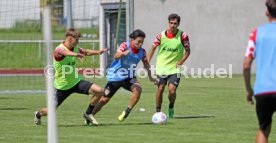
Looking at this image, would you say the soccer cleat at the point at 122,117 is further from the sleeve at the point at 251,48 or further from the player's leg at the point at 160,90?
the sleeve at the point at 251,48

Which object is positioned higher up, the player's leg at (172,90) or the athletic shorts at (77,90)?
the athletic shorts at (77,90)

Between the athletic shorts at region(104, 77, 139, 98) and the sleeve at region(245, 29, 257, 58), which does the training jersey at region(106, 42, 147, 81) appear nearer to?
the athletic shorts at region(104, 77, 139, 98)

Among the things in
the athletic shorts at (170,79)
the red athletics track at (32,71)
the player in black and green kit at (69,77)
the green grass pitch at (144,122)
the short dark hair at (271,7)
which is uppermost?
the short dark hair at (271,7)

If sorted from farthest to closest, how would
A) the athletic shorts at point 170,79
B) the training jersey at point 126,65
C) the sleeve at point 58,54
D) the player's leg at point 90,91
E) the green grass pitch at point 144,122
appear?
the athletic shorts at point 170,79
the training jersey at point 126,65
the player's leg at point 90,91
the sleeve at point 58,54
the green grass pitch at point 144,122

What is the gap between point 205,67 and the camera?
3734 cm

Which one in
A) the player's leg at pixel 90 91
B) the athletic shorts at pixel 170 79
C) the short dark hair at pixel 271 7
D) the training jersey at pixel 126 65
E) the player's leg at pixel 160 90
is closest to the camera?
the short dark hair at pixel 271 7

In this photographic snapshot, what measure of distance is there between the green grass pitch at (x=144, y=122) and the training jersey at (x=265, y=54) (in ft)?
11.9

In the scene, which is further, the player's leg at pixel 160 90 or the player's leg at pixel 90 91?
the player's leg at pixel 160 90

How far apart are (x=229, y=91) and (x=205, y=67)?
1053cm

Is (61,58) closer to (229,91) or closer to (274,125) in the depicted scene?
(274,125)

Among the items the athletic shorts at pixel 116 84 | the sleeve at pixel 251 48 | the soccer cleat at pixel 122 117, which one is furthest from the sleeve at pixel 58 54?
the sleeve at pixel 251 48

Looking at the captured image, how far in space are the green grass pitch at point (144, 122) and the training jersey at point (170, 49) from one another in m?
1.05

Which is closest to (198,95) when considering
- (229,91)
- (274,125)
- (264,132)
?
(229,91)

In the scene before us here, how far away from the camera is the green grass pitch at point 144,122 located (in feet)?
45.9
